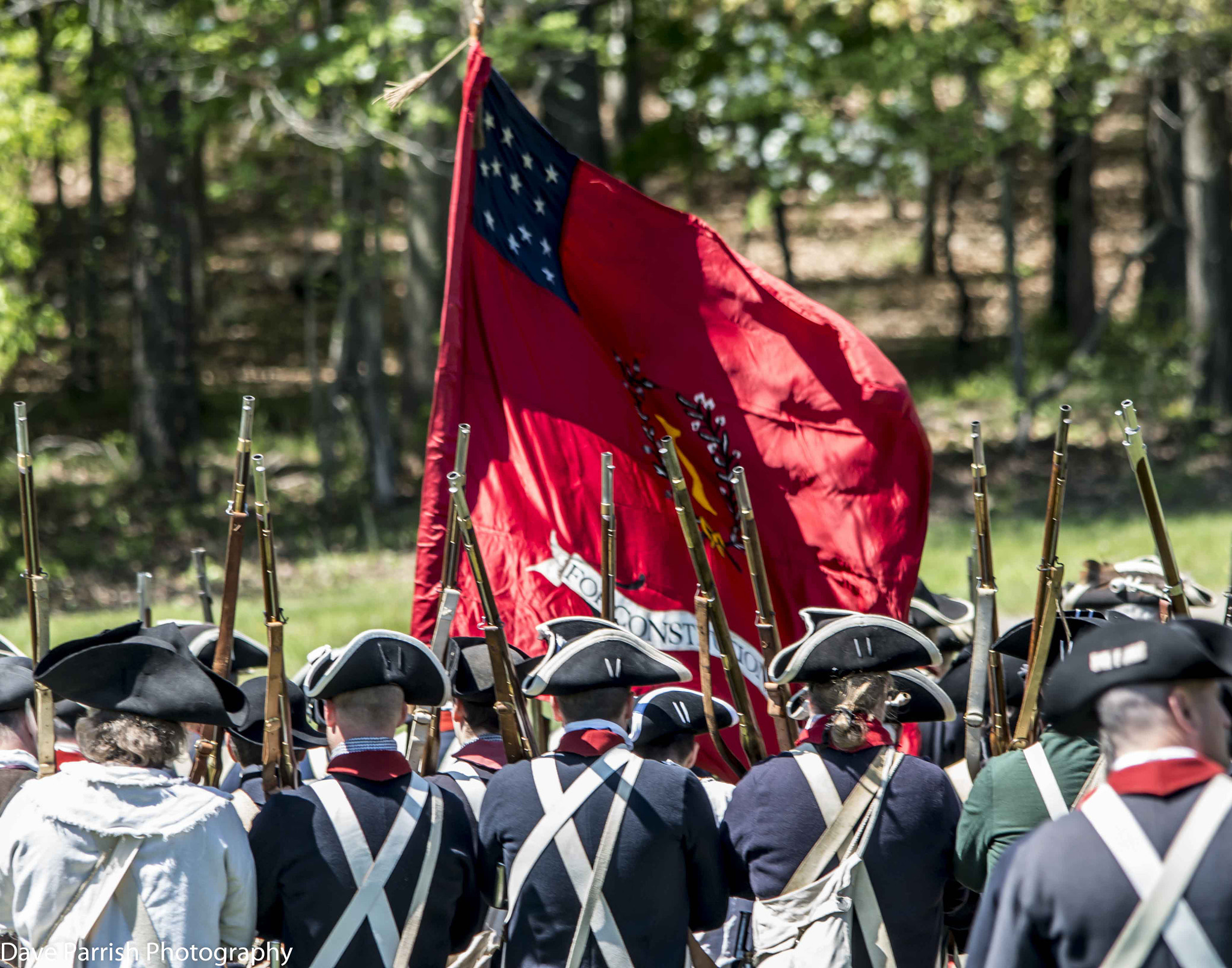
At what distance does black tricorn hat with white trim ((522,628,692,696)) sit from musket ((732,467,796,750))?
0.71 metres

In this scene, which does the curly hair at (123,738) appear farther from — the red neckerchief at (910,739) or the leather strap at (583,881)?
the red neckerchief at (910,739)

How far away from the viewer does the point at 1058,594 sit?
4750 millimetres

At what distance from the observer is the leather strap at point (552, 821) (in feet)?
12.7

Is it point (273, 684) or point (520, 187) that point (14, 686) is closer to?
point (273, 684)

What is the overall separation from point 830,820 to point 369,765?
1283 mm

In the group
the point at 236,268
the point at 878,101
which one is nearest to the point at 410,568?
the point at 878,101

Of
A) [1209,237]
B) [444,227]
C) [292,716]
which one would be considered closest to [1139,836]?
[292,716]

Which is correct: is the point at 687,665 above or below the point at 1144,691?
below

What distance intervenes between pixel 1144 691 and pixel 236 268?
30.2m

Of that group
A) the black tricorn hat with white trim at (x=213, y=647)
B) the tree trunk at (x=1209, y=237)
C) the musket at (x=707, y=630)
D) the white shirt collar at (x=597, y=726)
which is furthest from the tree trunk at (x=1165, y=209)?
the white shirt collar at (x=597, y=726)

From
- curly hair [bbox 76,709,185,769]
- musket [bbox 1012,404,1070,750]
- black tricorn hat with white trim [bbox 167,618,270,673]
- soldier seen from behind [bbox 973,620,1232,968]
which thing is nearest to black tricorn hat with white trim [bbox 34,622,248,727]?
curly hair [bbox 76,709,185,769]

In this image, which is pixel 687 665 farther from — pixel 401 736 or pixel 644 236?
pixel 644 236

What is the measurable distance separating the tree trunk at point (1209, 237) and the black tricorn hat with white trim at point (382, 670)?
60.1ft

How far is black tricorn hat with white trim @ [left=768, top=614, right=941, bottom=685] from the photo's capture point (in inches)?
157
